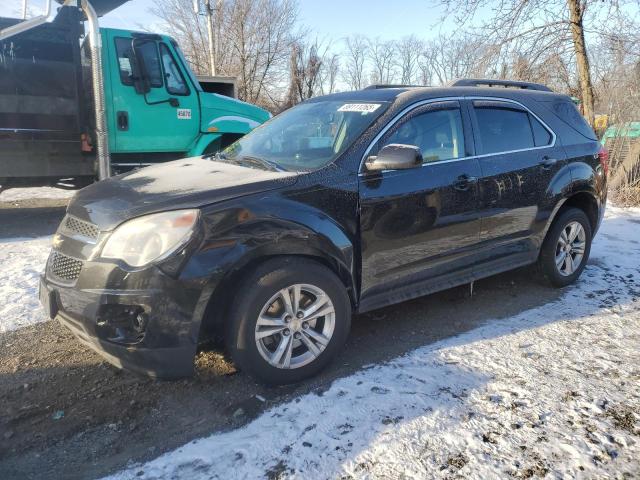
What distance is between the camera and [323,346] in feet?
10.5

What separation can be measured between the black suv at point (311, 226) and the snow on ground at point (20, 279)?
121 centimetres

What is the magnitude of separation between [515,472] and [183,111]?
6.69 metres

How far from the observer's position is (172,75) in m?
7.53

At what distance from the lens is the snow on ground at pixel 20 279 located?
4154mm

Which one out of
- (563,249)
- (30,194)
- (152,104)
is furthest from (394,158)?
(30,194)

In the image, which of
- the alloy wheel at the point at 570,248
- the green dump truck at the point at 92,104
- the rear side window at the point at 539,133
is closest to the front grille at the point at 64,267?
the green dump truck at the point at 92,104

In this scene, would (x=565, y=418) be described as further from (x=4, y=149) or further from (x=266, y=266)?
(x=4, y=149)

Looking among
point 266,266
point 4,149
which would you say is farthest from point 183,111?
point 266,266

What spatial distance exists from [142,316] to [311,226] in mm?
1083

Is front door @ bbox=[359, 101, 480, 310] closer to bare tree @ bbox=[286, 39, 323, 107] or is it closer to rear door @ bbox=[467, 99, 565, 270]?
rear door @ bbox=[467, 99, 565, 270]

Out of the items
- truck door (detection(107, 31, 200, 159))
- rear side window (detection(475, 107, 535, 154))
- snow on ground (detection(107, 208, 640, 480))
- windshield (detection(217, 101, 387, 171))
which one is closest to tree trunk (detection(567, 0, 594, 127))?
rear side window (detection(475, 107, 535, 154))

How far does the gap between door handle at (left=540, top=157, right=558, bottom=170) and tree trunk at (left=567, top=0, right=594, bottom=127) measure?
7537mm

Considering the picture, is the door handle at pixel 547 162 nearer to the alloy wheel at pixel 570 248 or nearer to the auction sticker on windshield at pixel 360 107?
the alloy wheel at pixel 570 248

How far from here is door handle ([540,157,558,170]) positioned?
449 cm
